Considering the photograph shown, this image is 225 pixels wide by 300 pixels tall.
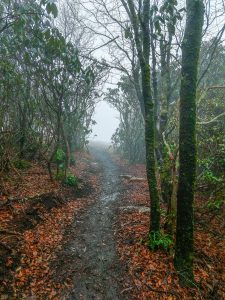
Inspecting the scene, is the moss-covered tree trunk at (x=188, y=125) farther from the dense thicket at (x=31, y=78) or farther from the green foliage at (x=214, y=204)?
the dense thicket at (x=31, y=78)

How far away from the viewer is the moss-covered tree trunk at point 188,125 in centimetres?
502

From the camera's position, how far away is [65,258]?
602 cm

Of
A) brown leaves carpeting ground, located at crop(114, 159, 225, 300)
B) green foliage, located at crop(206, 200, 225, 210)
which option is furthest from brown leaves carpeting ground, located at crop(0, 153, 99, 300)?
green foliage, located at crop(206, 200, 225, 210)

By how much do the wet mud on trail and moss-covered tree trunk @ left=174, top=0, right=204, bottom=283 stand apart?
1.61 meters

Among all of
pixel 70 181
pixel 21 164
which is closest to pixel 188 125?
pixel 70 181

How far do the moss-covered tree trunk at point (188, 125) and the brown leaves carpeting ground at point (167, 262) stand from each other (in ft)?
1.28

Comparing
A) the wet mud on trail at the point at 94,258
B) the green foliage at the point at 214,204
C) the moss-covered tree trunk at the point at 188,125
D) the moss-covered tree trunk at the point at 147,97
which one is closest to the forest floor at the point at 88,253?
the wet mud on trail at the point at 94,258

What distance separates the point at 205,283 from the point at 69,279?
2.96m

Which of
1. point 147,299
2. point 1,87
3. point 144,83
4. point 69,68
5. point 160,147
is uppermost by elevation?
point 69,68

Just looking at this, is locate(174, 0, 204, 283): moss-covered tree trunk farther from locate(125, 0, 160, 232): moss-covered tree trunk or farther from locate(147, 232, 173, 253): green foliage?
locate(125, 0, 160, 232): moss-covered tree trunk

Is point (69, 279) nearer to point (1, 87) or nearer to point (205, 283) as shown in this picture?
point (205, 283)

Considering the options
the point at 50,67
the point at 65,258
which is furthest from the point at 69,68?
the point at 65,258

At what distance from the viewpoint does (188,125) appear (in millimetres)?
5133

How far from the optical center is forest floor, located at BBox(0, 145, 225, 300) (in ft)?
16.6
